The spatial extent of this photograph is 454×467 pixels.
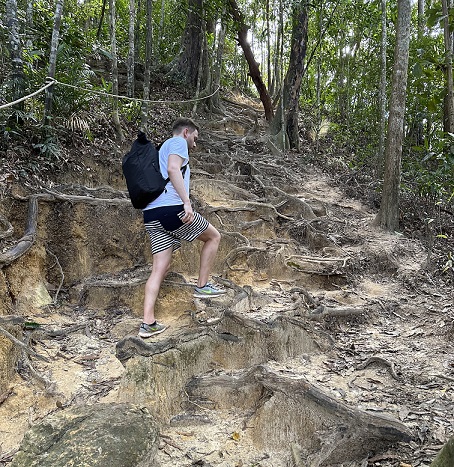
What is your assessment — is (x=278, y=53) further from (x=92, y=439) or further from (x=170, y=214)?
(x=92, y=439)

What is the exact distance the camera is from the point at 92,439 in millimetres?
2584

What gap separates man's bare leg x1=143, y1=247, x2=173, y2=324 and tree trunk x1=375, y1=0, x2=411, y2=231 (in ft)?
14.3

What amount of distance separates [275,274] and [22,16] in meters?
5.11

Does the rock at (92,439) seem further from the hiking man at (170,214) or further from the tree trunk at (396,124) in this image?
the tree trunk at (396,124)

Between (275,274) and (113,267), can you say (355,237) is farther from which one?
(113,267)

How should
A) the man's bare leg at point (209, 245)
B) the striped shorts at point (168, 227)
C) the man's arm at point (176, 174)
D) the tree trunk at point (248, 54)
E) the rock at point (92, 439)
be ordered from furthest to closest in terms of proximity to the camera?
the tree trunk at point (248, 54)
the man's bare leg at point (209, 245)
the striped shorts at point (168, 227)
the man's arm at point (176, 174)
the rock at point (92, 439)

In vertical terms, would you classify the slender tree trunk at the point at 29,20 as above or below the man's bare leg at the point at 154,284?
above

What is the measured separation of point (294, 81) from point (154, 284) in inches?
333

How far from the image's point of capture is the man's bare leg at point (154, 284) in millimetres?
3596

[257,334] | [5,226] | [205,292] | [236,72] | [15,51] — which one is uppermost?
[236,72]

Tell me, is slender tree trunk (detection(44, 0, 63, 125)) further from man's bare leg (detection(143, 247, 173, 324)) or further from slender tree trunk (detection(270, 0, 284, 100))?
slender tree trunk (detection(270, 0, 284, 100))

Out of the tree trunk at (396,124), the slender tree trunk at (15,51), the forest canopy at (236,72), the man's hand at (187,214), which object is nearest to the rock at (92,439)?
the man's hand at (187,214)

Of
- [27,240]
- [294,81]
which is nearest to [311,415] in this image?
[27,240]

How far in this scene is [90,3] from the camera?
47.3 ft
